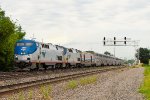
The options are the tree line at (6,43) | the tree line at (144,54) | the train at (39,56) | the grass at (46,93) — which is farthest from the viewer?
the tree line at (144,54)

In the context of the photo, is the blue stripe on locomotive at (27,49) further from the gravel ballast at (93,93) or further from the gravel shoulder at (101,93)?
the gravel ballast at (93,93)

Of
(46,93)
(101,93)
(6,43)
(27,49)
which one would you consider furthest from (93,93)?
(6,43)

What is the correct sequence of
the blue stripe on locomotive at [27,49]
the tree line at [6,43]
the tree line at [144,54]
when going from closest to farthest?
the blue stripe on locomotive at [27,49] → the tree line at [6,43] → the tree line at [144,54]

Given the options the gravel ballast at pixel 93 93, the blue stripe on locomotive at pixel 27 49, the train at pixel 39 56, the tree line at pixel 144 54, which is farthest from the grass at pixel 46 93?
the tree line at pixel 144 54

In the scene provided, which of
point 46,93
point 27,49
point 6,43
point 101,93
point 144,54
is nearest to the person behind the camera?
point 46,93

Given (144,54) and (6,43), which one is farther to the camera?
(144,54)

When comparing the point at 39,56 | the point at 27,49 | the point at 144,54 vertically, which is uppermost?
the point at 144,54

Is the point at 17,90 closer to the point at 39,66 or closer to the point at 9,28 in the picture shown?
the point at 39,66

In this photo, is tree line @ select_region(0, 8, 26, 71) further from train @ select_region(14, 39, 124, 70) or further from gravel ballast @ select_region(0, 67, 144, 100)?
gravel ballast @ select_region(0, 67, 144, 100)

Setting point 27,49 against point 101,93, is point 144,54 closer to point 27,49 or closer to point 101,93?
point 27,49

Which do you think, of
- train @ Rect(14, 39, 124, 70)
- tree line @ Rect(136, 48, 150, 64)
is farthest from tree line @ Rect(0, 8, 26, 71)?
tree line @ Rect(136, 48, 150, 64)

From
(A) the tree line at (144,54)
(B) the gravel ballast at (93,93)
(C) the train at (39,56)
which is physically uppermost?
(A) the tree line at (144,54)

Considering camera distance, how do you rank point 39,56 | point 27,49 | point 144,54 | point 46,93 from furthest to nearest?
point 144,54 < point 39,56 < point 27,49 < point 46,93

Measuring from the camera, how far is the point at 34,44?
42844mm
